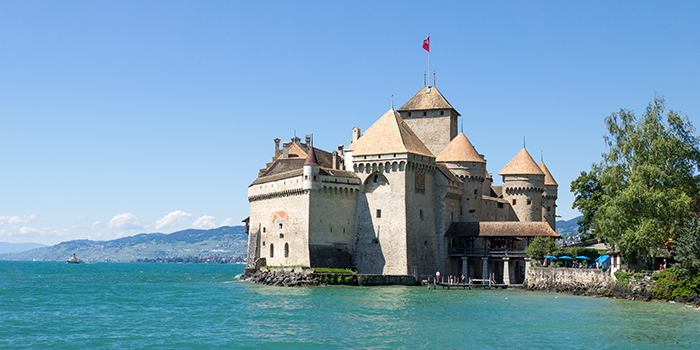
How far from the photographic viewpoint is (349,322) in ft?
114

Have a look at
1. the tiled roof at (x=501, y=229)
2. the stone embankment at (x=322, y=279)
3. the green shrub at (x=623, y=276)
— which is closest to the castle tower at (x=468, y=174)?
the tiled roof at (x=501, y=229)

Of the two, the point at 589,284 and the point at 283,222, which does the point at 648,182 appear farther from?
A: the point at 283,222

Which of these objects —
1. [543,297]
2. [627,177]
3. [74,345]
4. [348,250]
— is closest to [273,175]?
[348,250]

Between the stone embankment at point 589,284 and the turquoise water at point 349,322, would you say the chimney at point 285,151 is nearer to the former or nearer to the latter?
the turquoise water at point 349,322

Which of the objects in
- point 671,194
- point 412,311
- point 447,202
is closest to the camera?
point 412,311

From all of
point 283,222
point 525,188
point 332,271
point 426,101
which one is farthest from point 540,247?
point 426,101

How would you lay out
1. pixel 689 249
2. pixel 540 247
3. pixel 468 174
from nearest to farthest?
pixel 689 249 < pixel 540 247 < pixel 468 174

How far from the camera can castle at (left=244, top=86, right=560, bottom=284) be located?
58625 mm

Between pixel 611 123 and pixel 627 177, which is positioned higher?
pixel 611 123

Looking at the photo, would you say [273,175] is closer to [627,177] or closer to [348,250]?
[348,250]

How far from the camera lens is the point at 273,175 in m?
67.0

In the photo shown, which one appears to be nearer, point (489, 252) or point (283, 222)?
point (489, 252)

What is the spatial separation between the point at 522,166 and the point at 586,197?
699cm

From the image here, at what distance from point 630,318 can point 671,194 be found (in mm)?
10839
